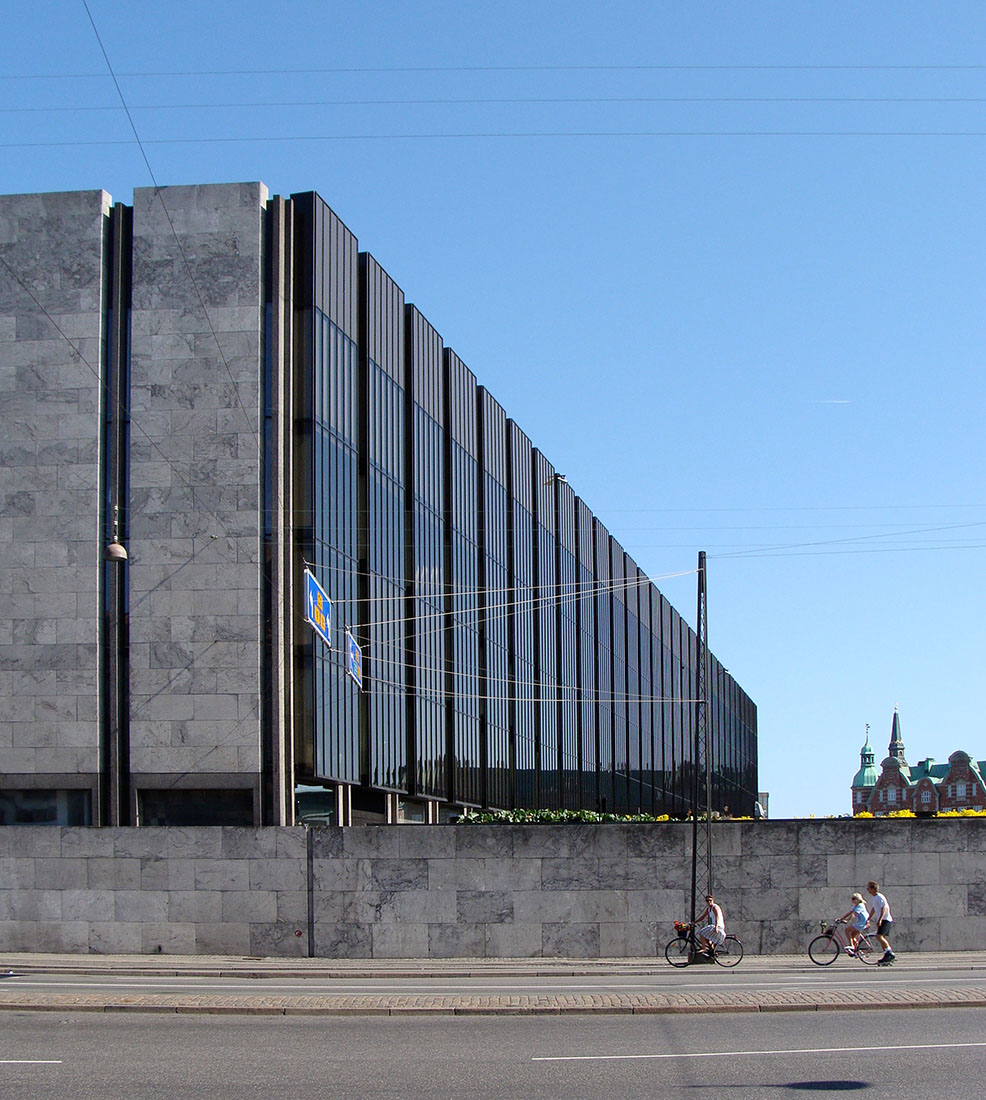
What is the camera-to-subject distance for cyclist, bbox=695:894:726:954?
2739 centimetres

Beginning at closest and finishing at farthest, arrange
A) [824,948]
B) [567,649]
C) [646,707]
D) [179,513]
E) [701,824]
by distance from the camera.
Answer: [824,948] → [701,824] → [179,513] → [567,649] → [646,707]

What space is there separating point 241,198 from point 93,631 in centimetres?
→ 1130

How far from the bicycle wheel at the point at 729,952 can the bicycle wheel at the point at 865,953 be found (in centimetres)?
229

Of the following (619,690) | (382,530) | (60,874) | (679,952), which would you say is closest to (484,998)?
(679,952)

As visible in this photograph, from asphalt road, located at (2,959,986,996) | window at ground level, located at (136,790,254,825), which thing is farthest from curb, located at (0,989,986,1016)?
window at ground level, located at (136,790,254,825)

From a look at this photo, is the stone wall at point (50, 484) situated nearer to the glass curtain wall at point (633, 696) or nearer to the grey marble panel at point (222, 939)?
the grey marble panel at point (222, 939)

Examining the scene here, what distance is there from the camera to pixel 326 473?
36312 mm

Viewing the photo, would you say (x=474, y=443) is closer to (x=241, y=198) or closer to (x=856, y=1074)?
(x=241, y=198)

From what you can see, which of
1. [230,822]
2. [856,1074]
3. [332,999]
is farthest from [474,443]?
[856,1074]

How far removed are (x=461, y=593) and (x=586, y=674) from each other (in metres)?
18.9

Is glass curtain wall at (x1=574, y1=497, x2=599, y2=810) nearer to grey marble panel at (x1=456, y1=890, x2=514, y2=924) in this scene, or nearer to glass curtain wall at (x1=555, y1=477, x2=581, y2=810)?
glass curtain wall at (x1=555, y1=477, x2=581, y2=810)

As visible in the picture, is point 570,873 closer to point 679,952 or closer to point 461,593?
point 679,952

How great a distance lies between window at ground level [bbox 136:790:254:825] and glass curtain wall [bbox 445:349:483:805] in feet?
45.9

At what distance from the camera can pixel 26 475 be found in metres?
34.6
